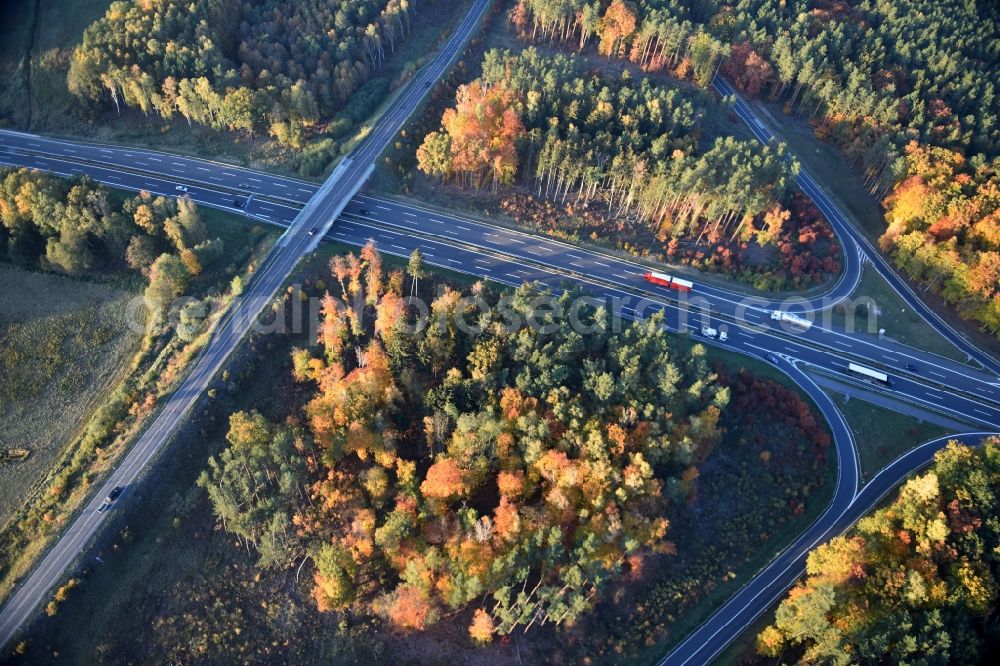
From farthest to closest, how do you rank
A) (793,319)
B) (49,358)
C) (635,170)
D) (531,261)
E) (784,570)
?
(635,170) → (531,261) → (793,319) → (49,358) → (784,570)

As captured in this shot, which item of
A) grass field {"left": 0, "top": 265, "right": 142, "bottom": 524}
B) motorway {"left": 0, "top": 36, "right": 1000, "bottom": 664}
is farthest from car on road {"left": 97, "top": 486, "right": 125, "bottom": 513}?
grass field {"left": 0, "top": 265, "right": 142, "bottom": 524}

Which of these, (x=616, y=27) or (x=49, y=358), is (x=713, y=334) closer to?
(x=616, y=27)

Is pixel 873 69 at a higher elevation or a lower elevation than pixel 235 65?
higher

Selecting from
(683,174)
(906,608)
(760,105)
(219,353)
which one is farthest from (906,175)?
(219,353)

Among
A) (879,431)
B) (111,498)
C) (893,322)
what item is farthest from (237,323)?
(893,322)

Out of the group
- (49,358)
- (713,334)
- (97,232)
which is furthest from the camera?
(713,334)

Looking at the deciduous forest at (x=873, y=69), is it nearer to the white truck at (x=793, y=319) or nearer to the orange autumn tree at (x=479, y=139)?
the white truck at (x=793, y=319)

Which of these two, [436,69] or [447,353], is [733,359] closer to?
[447,353]

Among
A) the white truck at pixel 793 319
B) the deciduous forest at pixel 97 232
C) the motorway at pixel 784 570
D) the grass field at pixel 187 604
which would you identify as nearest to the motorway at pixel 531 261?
the white truck at pixel 793 319
